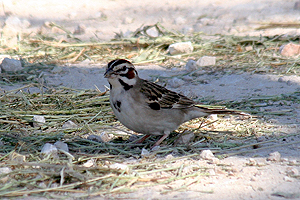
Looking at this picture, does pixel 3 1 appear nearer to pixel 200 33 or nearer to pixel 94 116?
pixel 200 33

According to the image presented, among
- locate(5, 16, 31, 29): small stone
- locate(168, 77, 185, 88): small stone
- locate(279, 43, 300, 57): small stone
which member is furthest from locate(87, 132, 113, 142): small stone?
locate(5, 16, 31, 29): small stone

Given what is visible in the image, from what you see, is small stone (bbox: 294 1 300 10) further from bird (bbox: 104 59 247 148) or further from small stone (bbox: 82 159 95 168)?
small stone (bbox: 82 159 95 168)

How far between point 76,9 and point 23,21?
166 cm

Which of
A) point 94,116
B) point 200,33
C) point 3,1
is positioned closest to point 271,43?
point 200,33

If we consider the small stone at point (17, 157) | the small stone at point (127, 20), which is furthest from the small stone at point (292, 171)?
the small stone at point (127, 20)

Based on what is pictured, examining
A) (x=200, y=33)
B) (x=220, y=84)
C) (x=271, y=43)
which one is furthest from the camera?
(x=200, y=33)

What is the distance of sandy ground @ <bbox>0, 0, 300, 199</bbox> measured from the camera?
3252 millimetres

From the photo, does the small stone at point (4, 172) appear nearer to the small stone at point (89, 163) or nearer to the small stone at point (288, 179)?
the small stone at point (89, 163)

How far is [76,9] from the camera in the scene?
36.3ft

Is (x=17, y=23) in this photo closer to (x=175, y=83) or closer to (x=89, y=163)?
(x=175, y=83)

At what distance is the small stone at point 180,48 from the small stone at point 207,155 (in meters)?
3.92

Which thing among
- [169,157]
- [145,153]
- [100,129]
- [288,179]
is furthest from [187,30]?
[288,179]

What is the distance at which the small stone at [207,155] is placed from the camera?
12.3 feet

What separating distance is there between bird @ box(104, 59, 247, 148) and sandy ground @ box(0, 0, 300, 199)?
0.62 meters
